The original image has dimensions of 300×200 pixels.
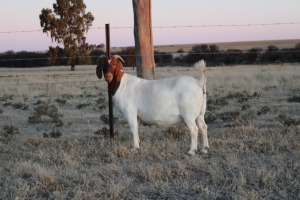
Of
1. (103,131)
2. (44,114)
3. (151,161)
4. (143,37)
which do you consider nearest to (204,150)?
(151,161)

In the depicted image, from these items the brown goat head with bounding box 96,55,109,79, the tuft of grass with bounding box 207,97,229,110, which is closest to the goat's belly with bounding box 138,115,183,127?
the brown goat head with bounding box 96,55,109,79

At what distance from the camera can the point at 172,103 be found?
815cm

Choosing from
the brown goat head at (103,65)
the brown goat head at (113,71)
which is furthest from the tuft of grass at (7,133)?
the brown goat head at (113,71)

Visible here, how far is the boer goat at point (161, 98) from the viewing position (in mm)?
8062

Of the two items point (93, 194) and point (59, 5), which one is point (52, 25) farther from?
point (93, 194)

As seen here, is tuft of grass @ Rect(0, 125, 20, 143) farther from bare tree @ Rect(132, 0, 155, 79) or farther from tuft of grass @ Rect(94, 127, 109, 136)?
bare tree @ Rect(132, 0, 155, 79)

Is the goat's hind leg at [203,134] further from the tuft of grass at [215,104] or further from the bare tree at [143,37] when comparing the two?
the tuft of grass at [215,104]

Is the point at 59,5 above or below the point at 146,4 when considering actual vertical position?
above

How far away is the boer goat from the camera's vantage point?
806 cm

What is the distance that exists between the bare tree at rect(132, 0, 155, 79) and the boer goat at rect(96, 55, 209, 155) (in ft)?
6.49

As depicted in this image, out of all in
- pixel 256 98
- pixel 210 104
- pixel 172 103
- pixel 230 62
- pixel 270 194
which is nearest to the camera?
pixel 270 194

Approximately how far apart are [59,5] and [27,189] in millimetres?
45670

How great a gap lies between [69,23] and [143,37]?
40.5m

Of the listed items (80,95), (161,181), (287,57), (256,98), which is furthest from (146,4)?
(287,57)
